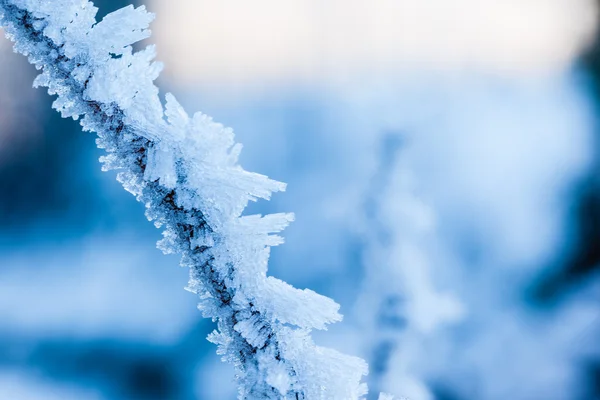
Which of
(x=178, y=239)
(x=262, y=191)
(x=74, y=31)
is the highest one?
(x=74, y=31)

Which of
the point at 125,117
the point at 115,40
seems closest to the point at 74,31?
the point at 115,40

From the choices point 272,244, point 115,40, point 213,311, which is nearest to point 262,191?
point 272,244

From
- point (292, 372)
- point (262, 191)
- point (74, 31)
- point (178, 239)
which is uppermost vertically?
point (74, 31)

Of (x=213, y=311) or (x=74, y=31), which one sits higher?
(x=74, y=31)

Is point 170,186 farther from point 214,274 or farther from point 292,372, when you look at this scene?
point 292,372

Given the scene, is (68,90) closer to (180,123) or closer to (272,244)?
(180,123)

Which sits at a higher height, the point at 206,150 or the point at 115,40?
the point at 115,40
